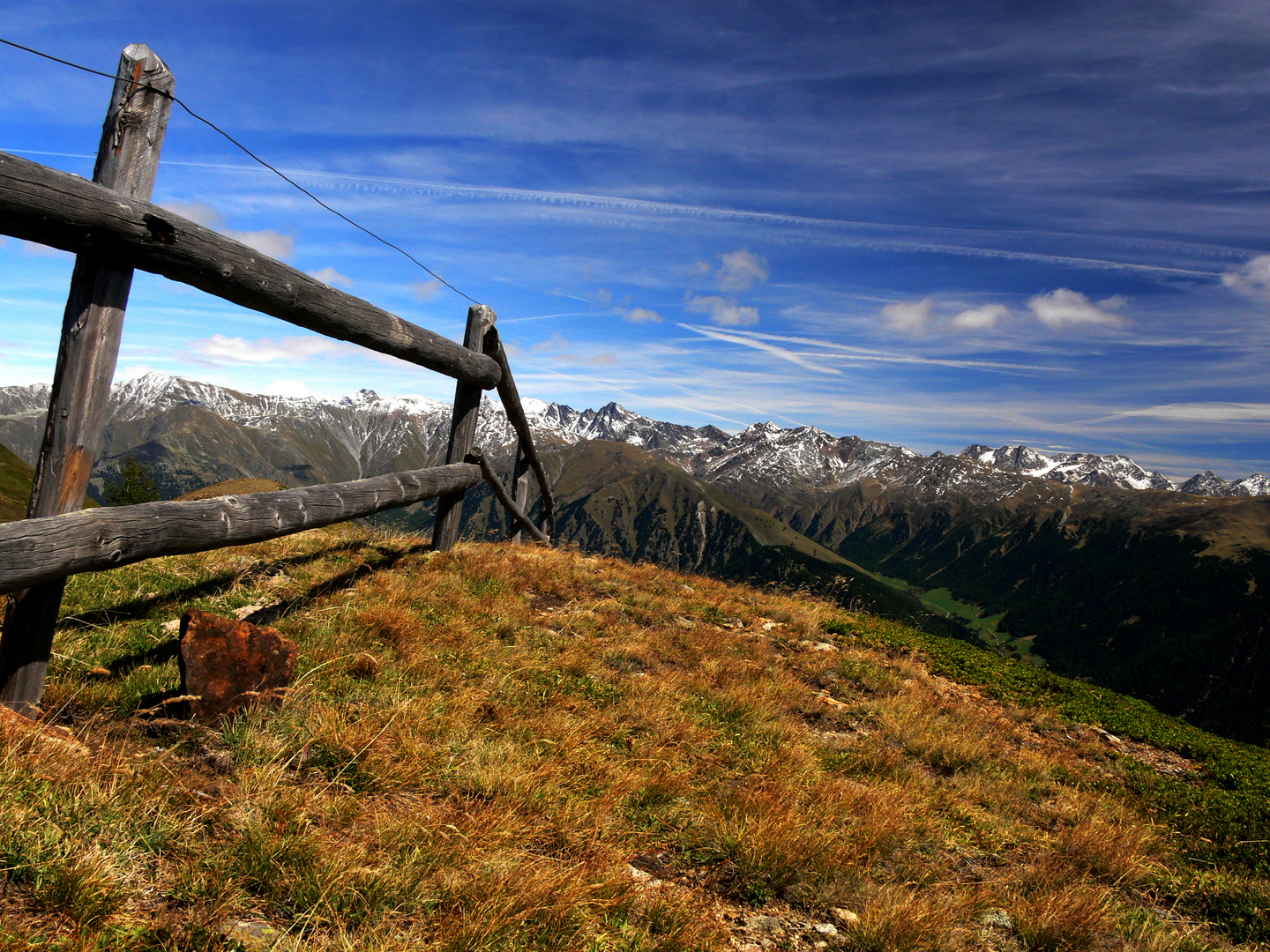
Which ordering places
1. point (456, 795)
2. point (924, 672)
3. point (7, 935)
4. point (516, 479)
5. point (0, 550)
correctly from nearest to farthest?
point (7, 935) < point (0, 550) < point (456, 795) < point (924, 672) < point (516, 479)

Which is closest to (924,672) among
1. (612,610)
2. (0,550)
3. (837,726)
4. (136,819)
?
(837,726)

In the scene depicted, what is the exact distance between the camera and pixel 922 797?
4930 mm

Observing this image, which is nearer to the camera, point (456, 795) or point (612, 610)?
point (456, 795)

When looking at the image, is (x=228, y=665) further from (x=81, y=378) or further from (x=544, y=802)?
(x=544, y=802)

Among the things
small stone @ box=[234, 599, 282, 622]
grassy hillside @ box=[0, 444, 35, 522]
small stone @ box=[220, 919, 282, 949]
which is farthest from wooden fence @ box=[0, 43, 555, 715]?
grassy hillside @ box=[0, 444, 35, 522]

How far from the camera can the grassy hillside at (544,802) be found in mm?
2434

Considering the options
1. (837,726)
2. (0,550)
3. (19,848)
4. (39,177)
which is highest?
(39,177)

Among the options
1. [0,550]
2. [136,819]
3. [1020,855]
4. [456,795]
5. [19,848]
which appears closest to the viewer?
[19,848]

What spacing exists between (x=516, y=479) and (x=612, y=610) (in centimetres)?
621

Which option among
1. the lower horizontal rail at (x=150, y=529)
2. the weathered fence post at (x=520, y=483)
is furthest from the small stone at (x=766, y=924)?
the weathered fence post at (x=520, y=483)

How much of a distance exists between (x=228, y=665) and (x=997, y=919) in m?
4.88

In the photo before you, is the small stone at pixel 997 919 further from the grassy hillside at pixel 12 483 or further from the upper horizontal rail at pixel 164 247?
the grassy hillside at pixel 12 483

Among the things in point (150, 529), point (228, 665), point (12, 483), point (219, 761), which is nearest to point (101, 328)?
point (150, 529)

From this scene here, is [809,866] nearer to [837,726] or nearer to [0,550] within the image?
[837,726]
